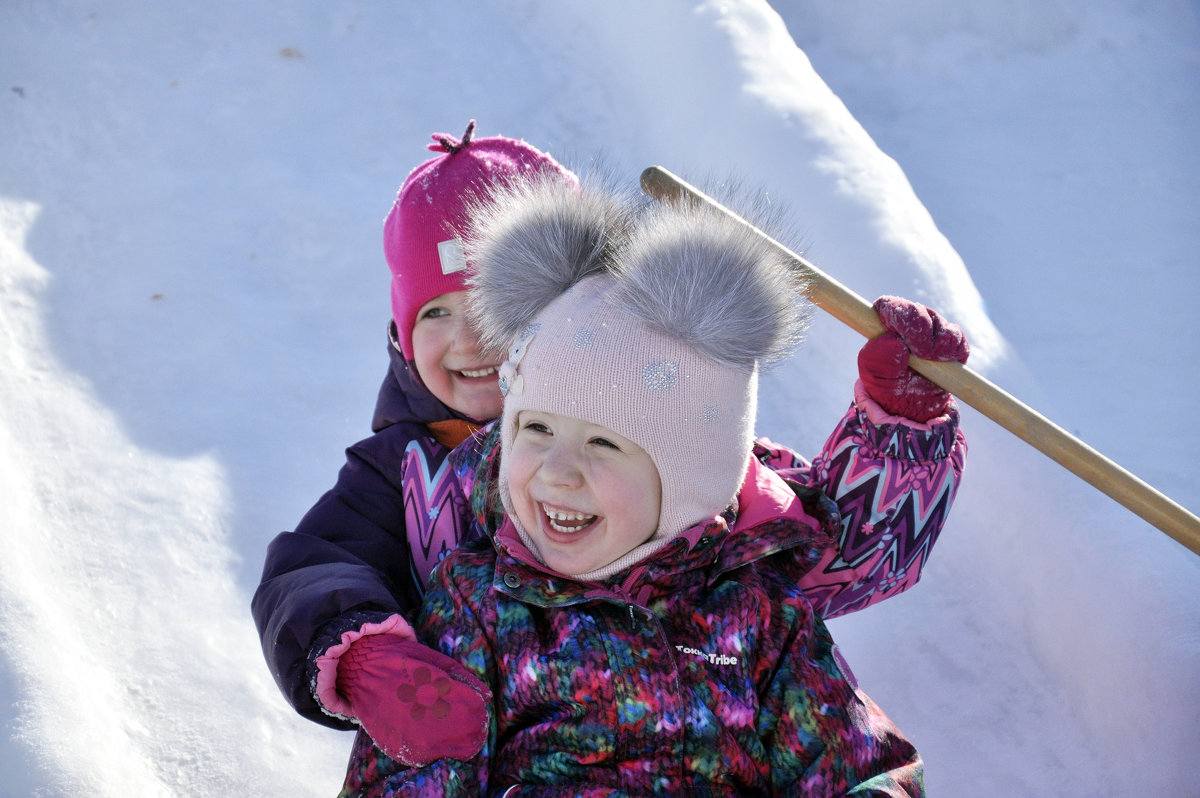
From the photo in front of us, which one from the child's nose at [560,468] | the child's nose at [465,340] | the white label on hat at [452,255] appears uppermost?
the white label on hat at [452,255]

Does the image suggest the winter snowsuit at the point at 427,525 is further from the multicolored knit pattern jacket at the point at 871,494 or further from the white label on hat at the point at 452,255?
the white label on hat at the point at 452,255

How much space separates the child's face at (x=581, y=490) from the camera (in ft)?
4.12

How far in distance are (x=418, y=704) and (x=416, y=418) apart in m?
0.57

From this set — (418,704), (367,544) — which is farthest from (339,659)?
(367,544)

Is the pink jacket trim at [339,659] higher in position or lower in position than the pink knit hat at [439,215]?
lower

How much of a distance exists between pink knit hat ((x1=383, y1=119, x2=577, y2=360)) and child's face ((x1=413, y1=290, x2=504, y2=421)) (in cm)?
→ 3

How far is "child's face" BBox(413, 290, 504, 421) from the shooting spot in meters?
1.58

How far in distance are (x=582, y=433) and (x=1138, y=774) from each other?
45.3 inches

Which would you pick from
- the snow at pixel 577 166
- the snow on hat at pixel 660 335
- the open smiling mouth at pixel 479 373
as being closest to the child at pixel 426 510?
the open smiling mouth at pixel 479 373

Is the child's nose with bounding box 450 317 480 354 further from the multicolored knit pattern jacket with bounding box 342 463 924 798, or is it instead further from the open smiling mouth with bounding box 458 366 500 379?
the multicolored knit pattern jacket with bounding box 342 463 924 798

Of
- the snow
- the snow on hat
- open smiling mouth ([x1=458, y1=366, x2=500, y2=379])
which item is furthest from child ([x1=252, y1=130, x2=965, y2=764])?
the snow

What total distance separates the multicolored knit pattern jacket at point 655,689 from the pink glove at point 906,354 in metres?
0.27

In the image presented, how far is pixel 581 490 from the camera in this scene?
4.12ft

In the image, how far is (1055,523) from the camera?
1.92 meters
